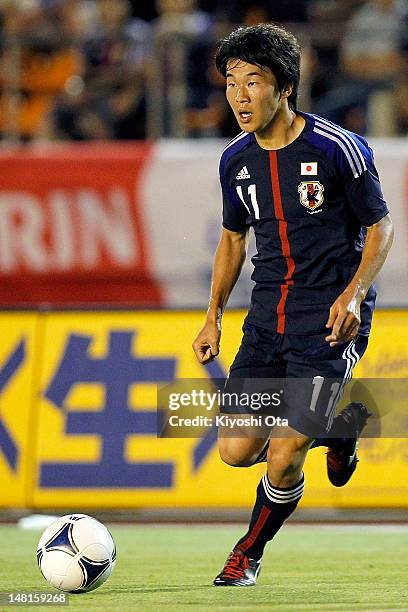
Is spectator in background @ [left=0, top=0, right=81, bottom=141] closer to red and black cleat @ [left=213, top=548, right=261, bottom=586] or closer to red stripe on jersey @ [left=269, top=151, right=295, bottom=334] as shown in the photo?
red stripe on jersey @ [left=269, top=151, right=295, bottom=334]

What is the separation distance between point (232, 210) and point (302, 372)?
856mm

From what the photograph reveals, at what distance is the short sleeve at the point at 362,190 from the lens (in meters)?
5.67

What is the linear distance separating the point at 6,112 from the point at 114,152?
112 centimetres

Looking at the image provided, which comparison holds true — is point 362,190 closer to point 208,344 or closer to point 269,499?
point 208,344

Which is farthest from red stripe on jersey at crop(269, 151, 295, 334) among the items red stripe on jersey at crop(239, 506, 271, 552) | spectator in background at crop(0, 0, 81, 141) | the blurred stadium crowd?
spectator in background at crop(0, 0, 81, 141)

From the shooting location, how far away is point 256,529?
19.3ft

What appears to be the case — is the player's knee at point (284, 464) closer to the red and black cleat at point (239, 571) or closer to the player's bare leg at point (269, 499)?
the player's bare leg at point (269, 499)

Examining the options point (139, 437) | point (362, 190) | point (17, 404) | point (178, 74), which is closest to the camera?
point (362, 190)

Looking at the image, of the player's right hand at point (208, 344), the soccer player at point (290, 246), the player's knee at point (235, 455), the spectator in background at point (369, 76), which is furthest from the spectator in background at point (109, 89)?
the player's knee at point (235, 455)

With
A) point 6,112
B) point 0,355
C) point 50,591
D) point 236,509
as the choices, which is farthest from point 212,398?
point 6,112

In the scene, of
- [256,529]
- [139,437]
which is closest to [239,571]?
[256,529]

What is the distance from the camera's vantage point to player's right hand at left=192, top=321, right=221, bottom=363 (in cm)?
591

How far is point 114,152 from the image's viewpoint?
38.9 ft

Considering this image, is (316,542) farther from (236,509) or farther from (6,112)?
(6,112)
